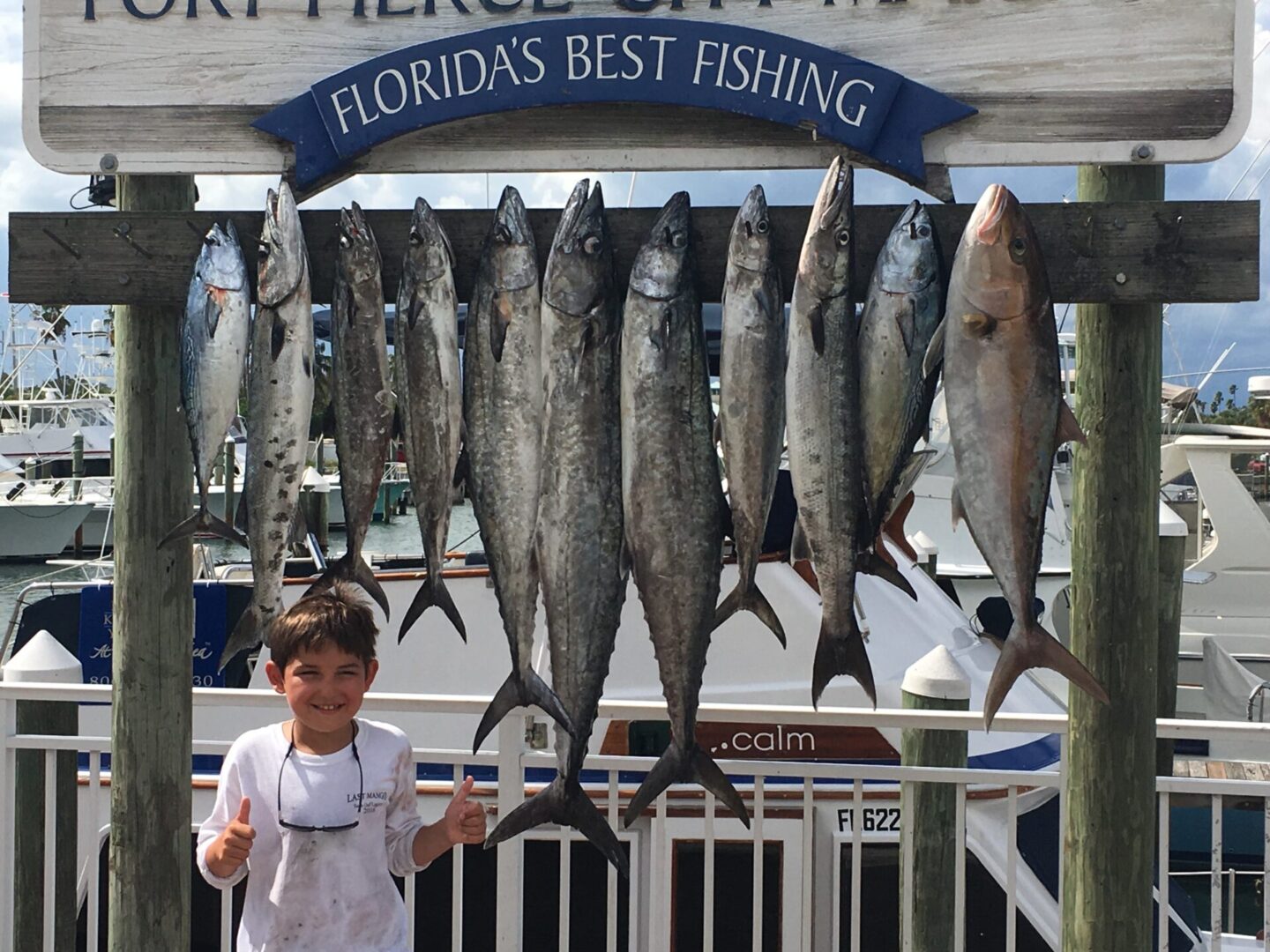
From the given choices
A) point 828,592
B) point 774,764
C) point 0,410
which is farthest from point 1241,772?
point 0,410

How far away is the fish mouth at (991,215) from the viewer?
6.77ft

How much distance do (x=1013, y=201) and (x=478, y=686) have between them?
3.58 m

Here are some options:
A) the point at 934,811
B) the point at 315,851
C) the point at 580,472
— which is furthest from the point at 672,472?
the point at 934,811

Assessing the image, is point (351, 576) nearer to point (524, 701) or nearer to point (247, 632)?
point (247, 632)

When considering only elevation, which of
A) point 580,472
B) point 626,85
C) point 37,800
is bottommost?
point 37,800

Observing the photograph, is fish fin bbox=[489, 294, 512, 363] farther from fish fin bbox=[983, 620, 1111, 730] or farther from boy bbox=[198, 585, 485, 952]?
fish fin bbox=[983, 620, 1111, 730]

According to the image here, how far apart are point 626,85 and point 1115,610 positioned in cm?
150

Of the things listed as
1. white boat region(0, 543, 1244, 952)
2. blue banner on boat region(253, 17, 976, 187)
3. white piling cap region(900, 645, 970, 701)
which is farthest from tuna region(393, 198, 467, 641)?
white boat region(0, 543, 1244, 952)

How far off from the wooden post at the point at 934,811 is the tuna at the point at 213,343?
231cm

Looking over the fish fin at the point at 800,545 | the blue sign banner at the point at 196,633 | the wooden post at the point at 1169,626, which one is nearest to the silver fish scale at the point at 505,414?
the fish fin at the point at 800,545

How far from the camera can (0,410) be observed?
53562 millimetres

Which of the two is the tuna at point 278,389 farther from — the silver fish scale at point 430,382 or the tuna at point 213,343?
the silver fish scale at point 430,382

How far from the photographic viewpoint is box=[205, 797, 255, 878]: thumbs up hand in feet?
6.88

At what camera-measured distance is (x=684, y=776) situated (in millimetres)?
2246
